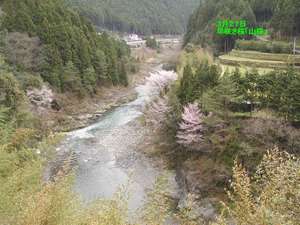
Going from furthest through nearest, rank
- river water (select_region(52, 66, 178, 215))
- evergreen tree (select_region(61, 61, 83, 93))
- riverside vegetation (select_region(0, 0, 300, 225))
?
evergreen tree (select_region(61, 61, 83, 93)) < river water (select_region(52, 66, 178, 215)) < riverside vegetation (select_region(0, 0, 300, 225))

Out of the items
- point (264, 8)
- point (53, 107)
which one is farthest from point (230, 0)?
point (53, 107)

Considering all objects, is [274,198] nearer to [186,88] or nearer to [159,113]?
[186,88]

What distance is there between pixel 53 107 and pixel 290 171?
2775 centimetres

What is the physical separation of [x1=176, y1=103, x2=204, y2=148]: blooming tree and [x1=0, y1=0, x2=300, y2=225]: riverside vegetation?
0.18 feet

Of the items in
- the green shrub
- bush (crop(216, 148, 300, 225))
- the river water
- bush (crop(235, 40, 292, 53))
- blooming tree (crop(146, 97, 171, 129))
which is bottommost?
the river water

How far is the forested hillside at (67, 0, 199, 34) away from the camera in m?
82.1

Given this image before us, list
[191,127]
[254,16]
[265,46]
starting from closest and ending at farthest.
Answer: [191,127]
[265,46]
[254,16]

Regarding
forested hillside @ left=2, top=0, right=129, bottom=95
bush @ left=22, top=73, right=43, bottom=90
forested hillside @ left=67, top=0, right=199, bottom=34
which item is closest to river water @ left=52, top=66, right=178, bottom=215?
bush @ left=22, top=73, right=43, bottom=90

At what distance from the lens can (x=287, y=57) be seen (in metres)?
29.8

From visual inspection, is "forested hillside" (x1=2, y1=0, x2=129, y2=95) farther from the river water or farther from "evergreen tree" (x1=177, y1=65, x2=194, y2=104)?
"evergreen tree" (x1=177, y1=65, x2=194, y2=104)

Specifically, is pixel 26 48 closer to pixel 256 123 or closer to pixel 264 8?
pixel 256 123

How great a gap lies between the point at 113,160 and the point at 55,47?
15.3 m

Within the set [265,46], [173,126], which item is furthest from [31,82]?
[265,46]

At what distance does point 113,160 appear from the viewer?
23438 mm
